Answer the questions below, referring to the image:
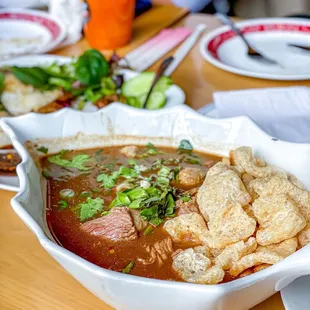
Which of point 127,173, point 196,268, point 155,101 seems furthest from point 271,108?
point 196,268

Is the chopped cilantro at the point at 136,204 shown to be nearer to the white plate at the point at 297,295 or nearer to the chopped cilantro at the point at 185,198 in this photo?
the chopped cilantro at the point at 185,198

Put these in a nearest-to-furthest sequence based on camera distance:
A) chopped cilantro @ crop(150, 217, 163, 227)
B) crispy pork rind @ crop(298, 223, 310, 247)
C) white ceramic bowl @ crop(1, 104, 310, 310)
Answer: white ceramic bowl @ crop(1, 104, 310, 310) → crispy pork rind @ crop(298, 223, 310, 247) → chopped cilantro @ crop(150, 217, 163, 227)

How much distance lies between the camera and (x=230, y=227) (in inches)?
32.2

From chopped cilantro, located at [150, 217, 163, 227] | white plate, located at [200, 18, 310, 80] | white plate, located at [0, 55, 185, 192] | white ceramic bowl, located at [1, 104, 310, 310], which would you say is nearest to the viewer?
white ceramic bowl, located at [1, 104, 310, 310]

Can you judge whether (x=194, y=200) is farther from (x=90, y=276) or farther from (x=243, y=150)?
(x=90, y=276)

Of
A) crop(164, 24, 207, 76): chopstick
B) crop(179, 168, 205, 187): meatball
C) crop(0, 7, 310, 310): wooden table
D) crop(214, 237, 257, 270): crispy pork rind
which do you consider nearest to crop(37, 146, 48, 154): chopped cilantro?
crop(0, 7, 310, 310): wooden table

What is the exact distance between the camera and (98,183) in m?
1.06

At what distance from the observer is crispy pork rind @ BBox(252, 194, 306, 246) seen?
2.59ft

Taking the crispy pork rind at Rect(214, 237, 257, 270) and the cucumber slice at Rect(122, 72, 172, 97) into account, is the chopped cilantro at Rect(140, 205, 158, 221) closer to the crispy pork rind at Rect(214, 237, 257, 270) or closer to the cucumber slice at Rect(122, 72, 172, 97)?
the crispy pork rind at Rect(214, 237, 257, 270)

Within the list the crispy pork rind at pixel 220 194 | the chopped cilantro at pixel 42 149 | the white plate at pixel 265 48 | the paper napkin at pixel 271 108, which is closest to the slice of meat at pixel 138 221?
the crispy pork rind at pixel 220 194

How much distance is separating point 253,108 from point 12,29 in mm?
1323

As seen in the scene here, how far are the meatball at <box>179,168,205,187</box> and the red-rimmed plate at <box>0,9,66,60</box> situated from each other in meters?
1.10

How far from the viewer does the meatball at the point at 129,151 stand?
3.82 feet

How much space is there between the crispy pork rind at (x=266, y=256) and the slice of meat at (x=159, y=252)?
0.38 ft
